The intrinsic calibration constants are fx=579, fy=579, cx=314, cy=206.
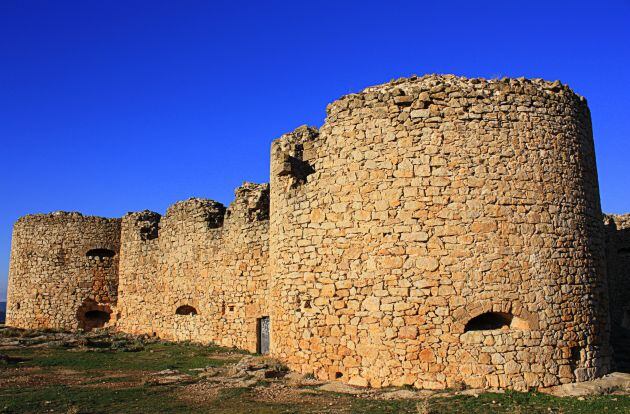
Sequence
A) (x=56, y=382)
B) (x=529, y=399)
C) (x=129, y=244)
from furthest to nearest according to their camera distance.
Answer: (x=129, y=244)
(x=56, y=382)
(x=529, y=399)

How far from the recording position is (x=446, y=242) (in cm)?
1023

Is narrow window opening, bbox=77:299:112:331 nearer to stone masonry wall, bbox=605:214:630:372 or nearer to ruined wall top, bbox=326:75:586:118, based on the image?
ruined wall top, bbox=326:75:586:118

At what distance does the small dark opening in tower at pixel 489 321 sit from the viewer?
33.5ft

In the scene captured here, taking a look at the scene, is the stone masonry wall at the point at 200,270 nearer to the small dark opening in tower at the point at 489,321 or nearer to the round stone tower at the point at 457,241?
the round stone tower at the point at 457,241

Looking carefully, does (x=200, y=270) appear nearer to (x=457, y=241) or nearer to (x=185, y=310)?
(x=185, y=310)

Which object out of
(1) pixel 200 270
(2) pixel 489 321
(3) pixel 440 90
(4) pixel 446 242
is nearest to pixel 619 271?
(2) pixel 489 321

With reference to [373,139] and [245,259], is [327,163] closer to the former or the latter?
[373,139]

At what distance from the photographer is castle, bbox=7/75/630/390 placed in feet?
32.9

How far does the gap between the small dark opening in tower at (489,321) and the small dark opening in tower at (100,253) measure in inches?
723

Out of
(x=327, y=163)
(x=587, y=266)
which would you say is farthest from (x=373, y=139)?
(x=587, y=266)

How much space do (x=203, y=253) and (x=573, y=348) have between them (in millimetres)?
11901

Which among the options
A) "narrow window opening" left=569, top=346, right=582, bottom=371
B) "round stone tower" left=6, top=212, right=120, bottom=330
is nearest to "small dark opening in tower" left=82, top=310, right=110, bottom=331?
"round stone tower" left=6, top=212, right=120, bottom=330

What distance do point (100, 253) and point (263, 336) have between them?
11.8 meters

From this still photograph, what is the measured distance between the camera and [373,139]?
11.0 meters
